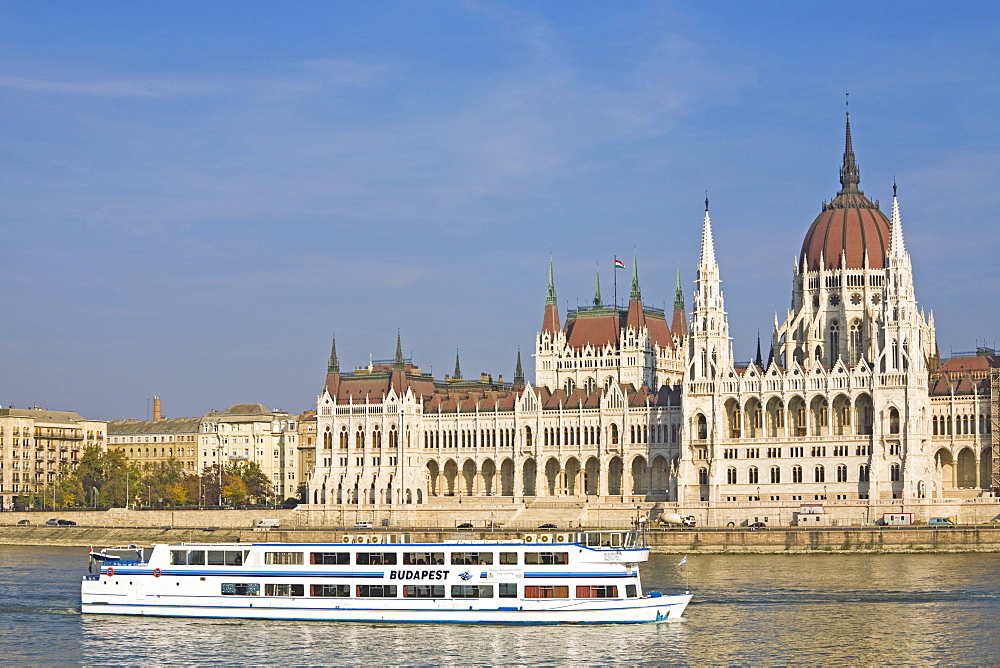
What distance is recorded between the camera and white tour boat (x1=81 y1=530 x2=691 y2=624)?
82250 mm

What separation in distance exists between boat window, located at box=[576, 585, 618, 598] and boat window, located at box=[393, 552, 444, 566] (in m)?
6.50

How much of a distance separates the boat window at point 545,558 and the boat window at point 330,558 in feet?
27.8

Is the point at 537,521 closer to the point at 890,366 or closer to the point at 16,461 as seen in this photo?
the point at 890,366

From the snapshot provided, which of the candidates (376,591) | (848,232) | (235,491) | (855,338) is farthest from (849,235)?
(376,591)

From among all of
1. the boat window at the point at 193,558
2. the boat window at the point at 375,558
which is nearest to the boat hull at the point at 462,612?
the boat window at the point at 193,558

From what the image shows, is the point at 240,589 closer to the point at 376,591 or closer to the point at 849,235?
the point at 376,591

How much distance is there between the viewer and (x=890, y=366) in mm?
149500

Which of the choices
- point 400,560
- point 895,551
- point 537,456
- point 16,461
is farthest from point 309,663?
point 16,461

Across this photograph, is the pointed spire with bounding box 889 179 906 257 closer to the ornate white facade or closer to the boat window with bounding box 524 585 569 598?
the ornate white facade

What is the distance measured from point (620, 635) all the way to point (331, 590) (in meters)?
14.0

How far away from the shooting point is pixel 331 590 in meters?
84.3

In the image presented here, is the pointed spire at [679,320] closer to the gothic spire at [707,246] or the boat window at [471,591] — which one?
the gothic spire at [707,246]

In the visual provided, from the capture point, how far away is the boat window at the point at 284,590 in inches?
3332

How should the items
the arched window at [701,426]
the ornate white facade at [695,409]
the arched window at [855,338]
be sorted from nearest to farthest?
the ornate white facade at [695,409], the arched window at [701,426], the arched window at [855,338]
